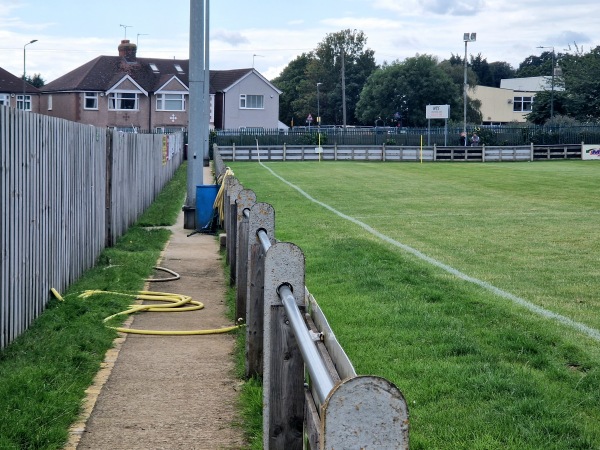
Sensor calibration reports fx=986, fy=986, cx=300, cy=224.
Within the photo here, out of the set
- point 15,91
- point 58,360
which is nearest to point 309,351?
point 58,360

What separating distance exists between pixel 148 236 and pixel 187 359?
9.16 meters

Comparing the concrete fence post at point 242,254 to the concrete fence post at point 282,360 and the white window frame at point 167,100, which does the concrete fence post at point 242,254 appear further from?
the white window frame at point 167,100

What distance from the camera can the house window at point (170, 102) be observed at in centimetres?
8244

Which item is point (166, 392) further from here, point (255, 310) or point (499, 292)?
point (499, 292)

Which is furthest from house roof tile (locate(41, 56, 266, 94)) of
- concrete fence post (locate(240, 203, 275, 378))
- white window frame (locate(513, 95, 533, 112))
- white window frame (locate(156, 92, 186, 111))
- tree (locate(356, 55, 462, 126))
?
concrete fence post (locate(240, 203, 275, 378))

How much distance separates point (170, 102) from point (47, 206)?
74493 millimetres

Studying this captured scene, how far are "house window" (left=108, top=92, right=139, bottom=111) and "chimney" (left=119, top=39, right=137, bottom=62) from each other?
5.69 metres

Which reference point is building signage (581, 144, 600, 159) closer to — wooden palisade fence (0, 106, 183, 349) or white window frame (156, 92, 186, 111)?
white window frame (156, 92, 186, 111)

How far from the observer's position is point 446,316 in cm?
876

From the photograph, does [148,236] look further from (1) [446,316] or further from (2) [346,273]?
(1) [446,316]

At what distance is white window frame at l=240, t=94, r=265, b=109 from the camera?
8969cm

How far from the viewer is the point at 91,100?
8150 cm

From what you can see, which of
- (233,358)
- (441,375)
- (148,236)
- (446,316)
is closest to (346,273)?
(446,316)

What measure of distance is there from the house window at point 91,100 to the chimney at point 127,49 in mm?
6268
